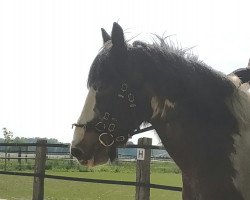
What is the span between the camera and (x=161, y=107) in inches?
109

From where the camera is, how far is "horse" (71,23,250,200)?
107 inches

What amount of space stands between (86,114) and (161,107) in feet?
1.51

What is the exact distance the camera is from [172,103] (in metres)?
2.79

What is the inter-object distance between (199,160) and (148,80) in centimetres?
57

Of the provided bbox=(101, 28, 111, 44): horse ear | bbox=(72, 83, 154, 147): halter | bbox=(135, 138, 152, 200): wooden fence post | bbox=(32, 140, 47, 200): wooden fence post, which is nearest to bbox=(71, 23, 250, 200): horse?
bbox=(72, 83, 154, 147): halter

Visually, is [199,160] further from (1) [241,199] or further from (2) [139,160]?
(2) [139,160]

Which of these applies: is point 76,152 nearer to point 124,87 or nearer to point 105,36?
point 124,87

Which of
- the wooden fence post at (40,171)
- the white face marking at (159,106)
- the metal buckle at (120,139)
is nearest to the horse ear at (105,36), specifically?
the white face marking at (159,106)

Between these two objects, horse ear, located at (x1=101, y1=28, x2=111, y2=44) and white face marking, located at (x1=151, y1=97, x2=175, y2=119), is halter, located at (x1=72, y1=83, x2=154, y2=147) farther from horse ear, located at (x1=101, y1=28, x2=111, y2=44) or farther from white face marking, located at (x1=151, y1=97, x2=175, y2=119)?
horse ear, located at (x1=101, y1=28, x2=111, y2=44)

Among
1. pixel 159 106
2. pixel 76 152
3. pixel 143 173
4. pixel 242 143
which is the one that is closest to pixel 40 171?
pixel 143 173

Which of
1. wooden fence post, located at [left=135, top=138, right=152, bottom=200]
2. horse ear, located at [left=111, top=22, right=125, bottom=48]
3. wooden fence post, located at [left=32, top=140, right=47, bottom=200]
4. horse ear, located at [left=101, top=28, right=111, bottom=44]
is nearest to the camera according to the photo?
horse ear, located at [left=111, top=22, right=125, bottom=48]

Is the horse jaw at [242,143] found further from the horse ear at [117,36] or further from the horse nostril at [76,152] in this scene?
the horse nostril at [76,152]

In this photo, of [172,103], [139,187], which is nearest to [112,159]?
[172,103]

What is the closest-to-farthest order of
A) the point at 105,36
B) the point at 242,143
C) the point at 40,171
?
the point at 242,143 < the point at 105,36 < the point at 40,171
